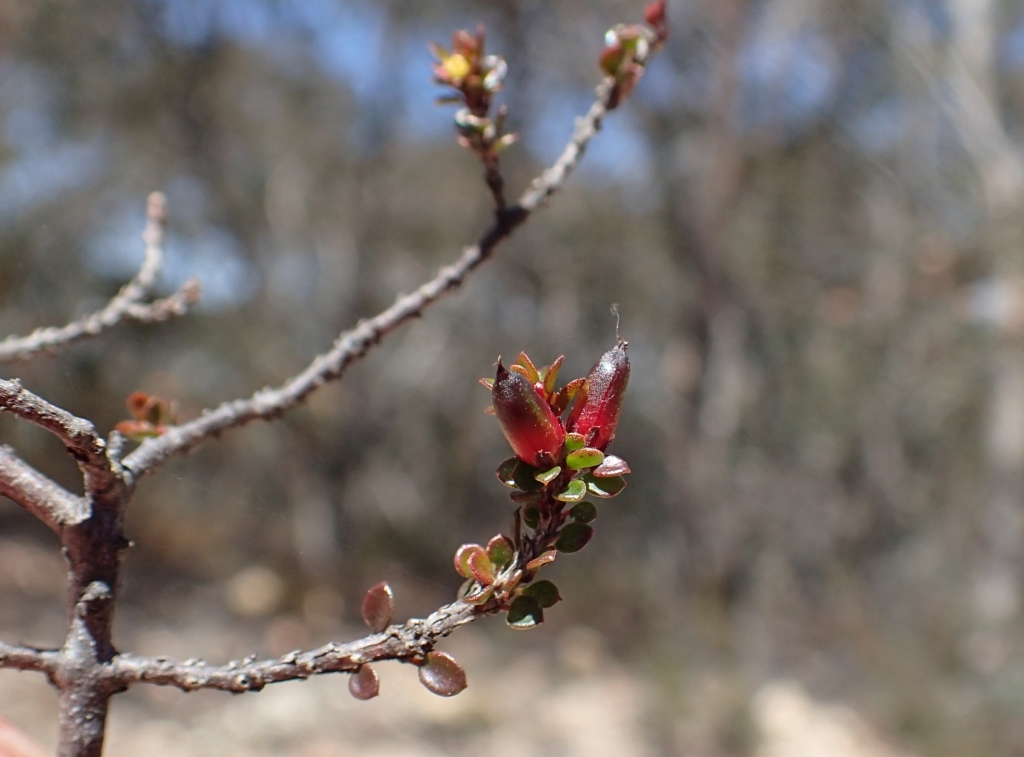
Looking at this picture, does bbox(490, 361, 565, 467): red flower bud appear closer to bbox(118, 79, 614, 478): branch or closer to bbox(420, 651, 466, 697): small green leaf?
bbox(420, 651, 466, 697): small green leaf

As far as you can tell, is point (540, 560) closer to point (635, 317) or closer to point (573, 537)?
point (573, 537)

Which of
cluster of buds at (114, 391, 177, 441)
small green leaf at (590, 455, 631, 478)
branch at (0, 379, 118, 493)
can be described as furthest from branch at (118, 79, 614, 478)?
small green leaf at (590, 455, 631, 478)

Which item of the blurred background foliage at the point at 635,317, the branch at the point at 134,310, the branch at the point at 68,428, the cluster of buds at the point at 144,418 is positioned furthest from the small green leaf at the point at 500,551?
the blurred background foliage at the point at 635,317

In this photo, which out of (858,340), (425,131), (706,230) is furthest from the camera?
(858,340)

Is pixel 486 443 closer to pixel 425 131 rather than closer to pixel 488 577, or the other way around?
pixel 425 131

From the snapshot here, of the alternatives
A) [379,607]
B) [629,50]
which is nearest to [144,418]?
[379,607]

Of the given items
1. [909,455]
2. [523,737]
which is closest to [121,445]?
[523,737]
